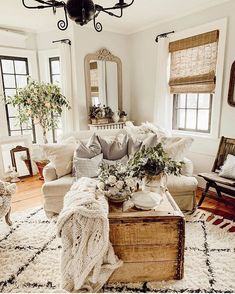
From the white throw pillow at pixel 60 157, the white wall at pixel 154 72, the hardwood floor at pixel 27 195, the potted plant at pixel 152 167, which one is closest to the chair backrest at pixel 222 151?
the white wall at pixel 154 72

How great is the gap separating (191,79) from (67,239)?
119 inches

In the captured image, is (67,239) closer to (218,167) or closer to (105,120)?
(218,167)

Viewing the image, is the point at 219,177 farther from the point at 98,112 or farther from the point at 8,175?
the point at 8,175

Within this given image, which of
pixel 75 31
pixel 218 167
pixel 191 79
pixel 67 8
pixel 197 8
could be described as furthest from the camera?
pixel 75 31

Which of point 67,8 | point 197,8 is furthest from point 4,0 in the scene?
point 197,8

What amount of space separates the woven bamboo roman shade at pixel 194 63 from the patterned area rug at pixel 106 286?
197 centimetres

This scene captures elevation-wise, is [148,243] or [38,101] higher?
[38,101]

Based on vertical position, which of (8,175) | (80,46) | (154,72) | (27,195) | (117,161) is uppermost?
(80,46)

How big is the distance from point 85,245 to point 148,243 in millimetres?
476

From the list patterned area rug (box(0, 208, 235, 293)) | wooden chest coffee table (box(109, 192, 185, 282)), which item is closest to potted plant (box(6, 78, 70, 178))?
patterned area rug (box(0, 208, 235, 293))

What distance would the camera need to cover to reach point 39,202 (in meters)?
3.28

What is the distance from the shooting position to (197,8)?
3.38 metres

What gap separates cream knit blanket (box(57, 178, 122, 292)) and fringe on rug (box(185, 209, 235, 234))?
1.43 metres

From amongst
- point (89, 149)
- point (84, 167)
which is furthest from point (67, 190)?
point (89, 149)
